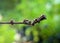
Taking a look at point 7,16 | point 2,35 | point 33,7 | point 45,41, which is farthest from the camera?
point 7,16

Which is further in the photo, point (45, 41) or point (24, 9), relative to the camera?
point (24, 9)

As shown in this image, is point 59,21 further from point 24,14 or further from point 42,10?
point 24,14

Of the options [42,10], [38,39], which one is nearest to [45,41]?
[38,39]

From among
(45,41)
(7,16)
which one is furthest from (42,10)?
(7,16)

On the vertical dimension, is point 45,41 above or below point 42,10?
below

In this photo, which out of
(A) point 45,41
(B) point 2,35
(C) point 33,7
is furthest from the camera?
(C) point 33,7

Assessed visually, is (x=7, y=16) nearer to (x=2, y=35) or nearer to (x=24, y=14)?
(x=24, y=14)

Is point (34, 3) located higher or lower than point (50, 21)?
higher

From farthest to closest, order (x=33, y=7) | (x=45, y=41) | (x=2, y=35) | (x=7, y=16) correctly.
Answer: (x=7, y=16) < (x=33, y=7) < (x=45, y=41) < (x=2, y=35)

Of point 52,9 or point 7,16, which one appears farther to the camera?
point 7,16
